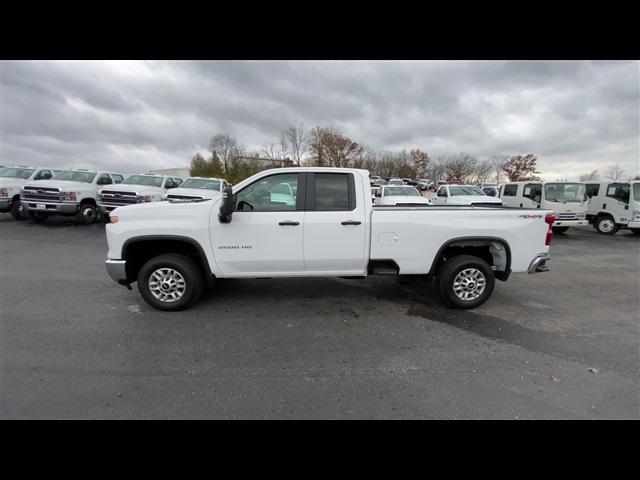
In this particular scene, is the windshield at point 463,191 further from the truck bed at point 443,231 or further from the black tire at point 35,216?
the black tire at point 35,216

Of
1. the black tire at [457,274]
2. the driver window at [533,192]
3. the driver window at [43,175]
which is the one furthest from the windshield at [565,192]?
the driver window at [43,175]

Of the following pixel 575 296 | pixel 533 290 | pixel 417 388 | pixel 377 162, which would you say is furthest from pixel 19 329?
pixel 377 162

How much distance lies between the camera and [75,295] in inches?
181

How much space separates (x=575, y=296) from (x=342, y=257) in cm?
426

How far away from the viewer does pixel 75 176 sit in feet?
38.5

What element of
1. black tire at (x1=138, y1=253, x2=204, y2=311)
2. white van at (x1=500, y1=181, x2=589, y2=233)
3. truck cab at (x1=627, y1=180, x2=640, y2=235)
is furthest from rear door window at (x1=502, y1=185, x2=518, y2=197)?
black tire at (x1=138, y1=253, x2=204, y2=311)

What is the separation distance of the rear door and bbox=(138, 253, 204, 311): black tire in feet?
5.08

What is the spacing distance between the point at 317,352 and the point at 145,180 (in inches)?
A: 508

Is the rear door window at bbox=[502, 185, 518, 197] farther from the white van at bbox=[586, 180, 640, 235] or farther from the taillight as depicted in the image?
the taillight

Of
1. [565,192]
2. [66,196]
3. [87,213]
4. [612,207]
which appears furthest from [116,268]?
[612,207]

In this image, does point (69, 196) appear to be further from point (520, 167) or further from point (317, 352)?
point (520, 167)

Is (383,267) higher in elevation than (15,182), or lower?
lower

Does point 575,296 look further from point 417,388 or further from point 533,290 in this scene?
point 417,388

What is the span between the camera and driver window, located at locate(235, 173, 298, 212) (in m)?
3.91
